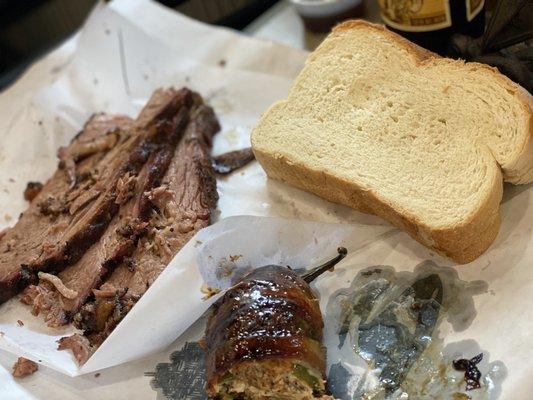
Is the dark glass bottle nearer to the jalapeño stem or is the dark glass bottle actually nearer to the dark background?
the jalapeño stem

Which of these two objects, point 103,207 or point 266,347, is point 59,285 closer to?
→ point 103,207

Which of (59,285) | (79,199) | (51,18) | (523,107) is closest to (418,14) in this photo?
(523,107)

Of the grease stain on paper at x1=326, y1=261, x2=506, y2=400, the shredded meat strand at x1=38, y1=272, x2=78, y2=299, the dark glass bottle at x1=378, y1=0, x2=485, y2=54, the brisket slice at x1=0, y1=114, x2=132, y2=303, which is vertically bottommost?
the grease stain on paper at x1=326, y1=261, x2=506, y2=400

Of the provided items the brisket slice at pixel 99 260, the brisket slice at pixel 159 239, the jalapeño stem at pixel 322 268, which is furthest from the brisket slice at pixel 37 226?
the jalapeño stem at pixel 322 268

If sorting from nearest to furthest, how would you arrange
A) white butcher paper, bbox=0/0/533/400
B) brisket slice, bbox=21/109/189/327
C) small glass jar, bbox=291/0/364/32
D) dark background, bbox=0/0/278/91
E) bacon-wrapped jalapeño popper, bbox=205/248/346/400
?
bacon-wrapped jalapeño popper, bbox=205/248/346/400 → white butcher paper, bbox=0/0/533/400 → brisket slice, bbox=21/109/189/327 → small glass jar, bbox=291/0/364/32 → dark background, bbox=0/0/278/91

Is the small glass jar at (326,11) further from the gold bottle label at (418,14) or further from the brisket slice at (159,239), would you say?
the brisket slice at (159,239)

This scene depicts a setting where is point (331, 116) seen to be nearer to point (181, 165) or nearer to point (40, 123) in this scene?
point (181, 165)

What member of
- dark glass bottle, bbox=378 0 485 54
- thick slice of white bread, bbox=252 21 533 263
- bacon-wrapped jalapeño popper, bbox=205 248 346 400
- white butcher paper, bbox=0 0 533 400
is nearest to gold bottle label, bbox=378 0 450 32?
dark glass bottle, bbox=378 0 485 54
